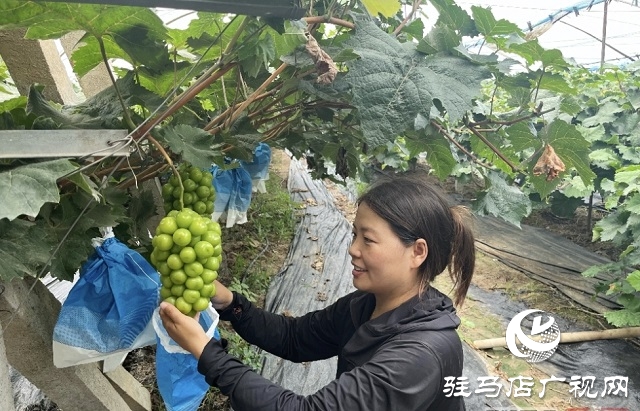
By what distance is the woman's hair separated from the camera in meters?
1.62

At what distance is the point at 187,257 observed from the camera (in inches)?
46.9

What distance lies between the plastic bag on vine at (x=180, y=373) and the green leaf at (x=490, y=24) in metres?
1.14

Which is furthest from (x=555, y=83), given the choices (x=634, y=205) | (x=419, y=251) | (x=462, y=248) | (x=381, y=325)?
(x=634, y=205)

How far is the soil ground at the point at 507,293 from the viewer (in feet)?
10.7

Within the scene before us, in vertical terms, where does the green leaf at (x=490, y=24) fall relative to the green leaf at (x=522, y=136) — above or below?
above

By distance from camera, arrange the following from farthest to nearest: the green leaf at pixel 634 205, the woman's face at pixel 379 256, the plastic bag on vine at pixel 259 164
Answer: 1. the green leaf at pixel 634 205
2. the plastic bag on vine at pixel 259 164
3. the woman's face at pixel 379 256

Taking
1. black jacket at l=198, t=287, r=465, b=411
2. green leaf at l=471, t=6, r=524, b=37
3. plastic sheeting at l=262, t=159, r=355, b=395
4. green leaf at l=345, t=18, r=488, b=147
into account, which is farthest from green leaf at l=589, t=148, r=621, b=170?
green leaf at l=345, t=18, r=488, b=147

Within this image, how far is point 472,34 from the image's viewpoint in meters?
1.62

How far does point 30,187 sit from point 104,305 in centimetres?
50

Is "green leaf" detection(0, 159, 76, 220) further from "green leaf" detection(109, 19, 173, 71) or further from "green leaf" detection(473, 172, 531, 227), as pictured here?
"green leaf" detection(473, 172, 531, 227)

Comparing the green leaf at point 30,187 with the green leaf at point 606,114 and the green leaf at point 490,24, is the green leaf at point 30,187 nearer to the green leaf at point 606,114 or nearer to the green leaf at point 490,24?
the green leaf at point 490,24

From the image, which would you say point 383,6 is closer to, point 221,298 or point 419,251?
point 419,251

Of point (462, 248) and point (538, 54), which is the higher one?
point (538, 54)

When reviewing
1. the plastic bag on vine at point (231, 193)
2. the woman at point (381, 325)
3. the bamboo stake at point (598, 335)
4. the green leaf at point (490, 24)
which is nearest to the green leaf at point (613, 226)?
the bamboo stake at point (598, 335)
